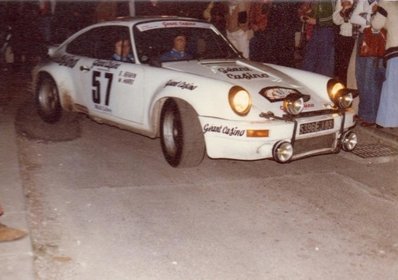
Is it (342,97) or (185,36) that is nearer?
(342,97)

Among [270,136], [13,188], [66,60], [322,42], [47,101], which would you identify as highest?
[322,42]

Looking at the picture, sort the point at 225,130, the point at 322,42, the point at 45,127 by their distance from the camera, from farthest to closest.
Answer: the point at 322,42 < the point at 45,127 < the point at 225,130

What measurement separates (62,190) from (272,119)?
2.03 meters

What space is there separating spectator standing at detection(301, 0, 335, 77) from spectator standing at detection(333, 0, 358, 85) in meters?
0.14

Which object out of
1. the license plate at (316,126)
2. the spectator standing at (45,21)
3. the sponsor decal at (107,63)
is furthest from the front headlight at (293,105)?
the spectator standing at (45,21)

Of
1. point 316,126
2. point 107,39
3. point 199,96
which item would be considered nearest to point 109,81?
point 107,39

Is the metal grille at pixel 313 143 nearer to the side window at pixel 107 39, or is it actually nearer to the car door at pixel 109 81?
the car door at pixel 109 81

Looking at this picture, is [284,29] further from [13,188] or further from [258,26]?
[13,188]

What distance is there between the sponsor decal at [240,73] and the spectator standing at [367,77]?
7.93ft

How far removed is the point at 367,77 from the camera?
8.38 m

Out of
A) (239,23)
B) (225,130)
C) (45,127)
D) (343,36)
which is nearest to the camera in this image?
(225,130)

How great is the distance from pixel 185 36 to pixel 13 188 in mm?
2677

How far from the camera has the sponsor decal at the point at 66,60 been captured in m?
7.64

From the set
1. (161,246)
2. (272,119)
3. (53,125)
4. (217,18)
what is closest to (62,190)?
(161,246)
